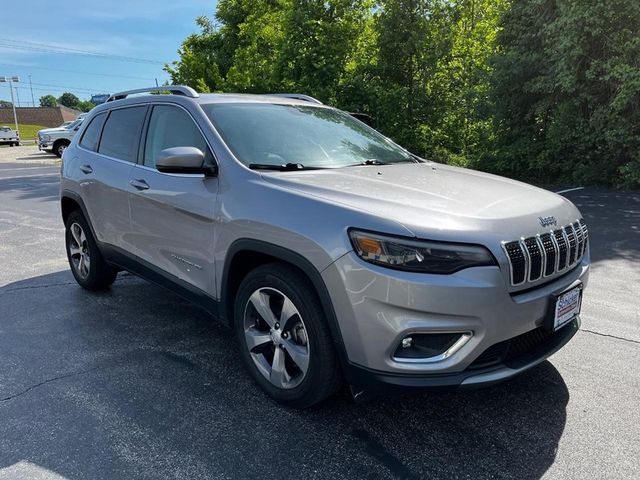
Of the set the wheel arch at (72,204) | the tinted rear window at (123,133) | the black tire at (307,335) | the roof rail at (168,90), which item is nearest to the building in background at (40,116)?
the wheel arch at (72,204)

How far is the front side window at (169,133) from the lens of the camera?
337cm

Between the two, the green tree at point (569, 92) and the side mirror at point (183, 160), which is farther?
the green tree at point (569, 92)

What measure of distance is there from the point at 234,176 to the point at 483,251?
1.49m

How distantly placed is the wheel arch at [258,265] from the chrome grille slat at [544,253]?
85 cm

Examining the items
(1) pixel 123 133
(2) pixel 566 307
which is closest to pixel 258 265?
(2) pixel 566 307

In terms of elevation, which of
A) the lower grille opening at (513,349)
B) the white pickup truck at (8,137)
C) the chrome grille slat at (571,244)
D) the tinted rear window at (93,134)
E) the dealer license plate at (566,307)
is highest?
the tinted rear window at (93,134)

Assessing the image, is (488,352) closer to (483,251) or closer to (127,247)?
(483,251)

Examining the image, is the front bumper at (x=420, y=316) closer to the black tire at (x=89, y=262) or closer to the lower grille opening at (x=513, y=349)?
the lower grille opening at (x=513, y=349)

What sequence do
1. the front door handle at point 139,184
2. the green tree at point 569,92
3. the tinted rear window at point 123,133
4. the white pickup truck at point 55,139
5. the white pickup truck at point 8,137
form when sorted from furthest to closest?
the white pickup truck at point 8,137 < the white pickup truck at point 55,139 < the green tree at point 569,92 < the tinted rear window at point 123,133 < the front door handle at point 139,184

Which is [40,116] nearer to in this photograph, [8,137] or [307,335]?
Result: [8,137]

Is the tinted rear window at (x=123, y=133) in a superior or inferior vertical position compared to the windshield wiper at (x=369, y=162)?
superior

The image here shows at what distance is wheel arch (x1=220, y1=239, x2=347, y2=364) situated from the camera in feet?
7.91

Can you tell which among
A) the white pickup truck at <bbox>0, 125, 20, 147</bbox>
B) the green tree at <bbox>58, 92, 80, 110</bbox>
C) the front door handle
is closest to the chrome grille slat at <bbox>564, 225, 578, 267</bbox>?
the front door handle

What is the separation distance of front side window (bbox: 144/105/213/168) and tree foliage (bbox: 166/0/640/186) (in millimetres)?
9439
